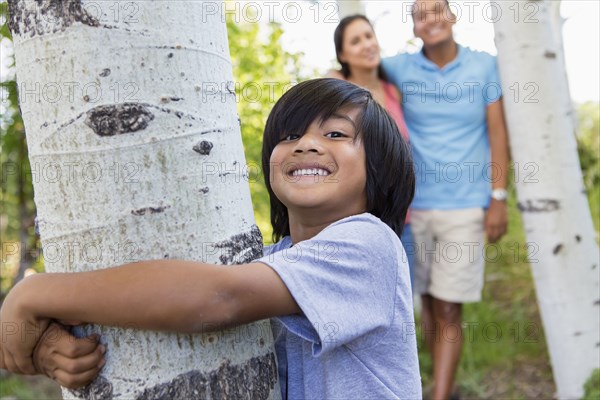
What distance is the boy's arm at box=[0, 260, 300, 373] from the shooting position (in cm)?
111

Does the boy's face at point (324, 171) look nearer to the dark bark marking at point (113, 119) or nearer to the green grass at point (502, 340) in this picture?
the dark bark marking at point (113, 119)

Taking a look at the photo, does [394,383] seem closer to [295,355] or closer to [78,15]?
[295,355]

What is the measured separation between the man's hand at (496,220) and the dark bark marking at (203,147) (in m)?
2.69

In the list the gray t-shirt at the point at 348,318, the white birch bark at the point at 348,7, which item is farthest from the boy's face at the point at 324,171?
the white birch bark at the point at 348,7

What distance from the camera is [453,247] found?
11.9 ft

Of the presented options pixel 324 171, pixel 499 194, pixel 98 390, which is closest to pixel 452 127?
pixel 499 194

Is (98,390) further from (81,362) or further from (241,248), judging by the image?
(241,248)

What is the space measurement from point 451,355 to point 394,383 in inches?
91.2

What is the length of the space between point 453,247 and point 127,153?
2780 mm

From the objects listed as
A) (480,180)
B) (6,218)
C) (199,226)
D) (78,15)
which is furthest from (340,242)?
(6,218)

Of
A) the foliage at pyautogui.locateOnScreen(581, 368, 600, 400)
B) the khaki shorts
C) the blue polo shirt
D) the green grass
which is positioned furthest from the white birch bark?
the foliage at pyautogui.locateOnScreen(581, 368, 600, 400)

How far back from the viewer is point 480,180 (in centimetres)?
362

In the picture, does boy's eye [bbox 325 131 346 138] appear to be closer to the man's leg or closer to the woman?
the woman

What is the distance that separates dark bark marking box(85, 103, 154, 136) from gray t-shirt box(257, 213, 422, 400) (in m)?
0.35
